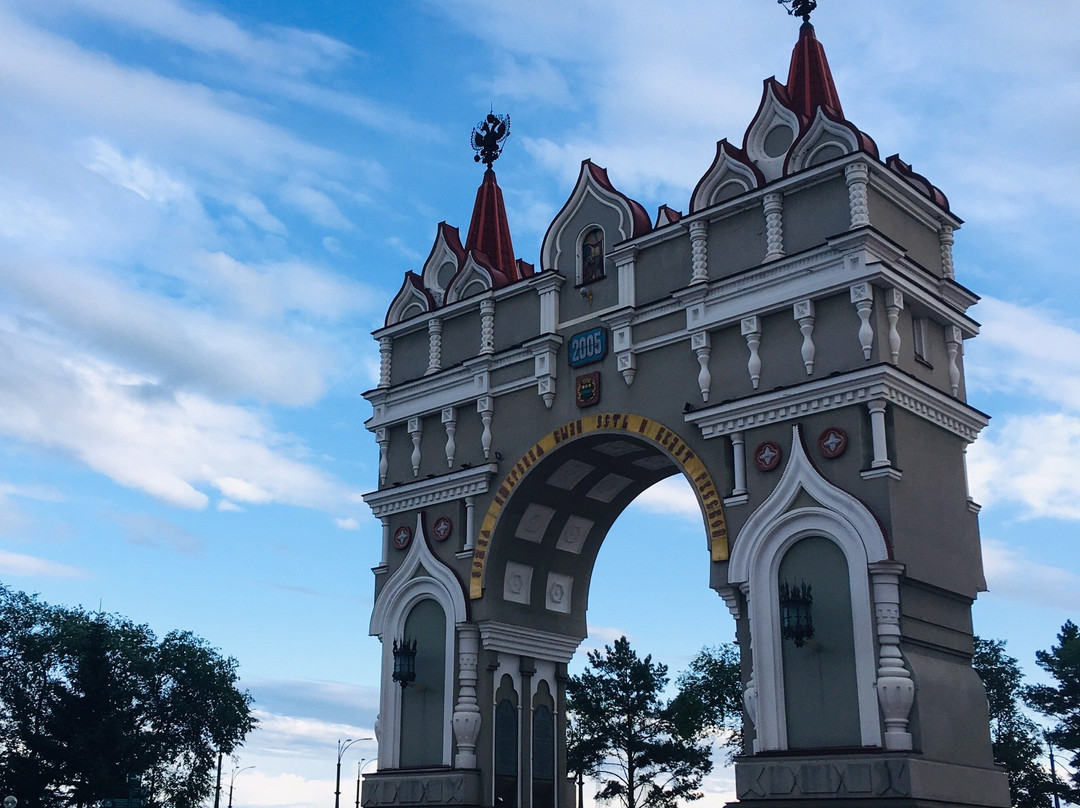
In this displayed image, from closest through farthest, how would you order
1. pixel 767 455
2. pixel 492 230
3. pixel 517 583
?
pixel 767 455
pixel 517 583
pixel 492 230

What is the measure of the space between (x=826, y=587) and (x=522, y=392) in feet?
26.7

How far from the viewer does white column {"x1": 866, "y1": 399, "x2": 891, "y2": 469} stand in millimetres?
18922

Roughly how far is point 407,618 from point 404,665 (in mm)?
1353

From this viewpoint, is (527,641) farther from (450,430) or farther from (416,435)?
(416,435)

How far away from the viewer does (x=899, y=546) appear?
18.6m

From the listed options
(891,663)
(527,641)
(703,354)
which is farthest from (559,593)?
(891,663)

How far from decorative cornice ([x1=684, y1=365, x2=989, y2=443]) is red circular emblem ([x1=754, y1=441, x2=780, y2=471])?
1.29ft

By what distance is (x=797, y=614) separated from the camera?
18.7m

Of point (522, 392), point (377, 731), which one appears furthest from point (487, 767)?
point (522, 392)

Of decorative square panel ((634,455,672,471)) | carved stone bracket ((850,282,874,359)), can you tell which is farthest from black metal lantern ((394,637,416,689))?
carved stone bracket ((850,282,874,359))

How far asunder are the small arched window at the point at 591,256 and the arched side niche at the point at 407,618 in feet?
20.0

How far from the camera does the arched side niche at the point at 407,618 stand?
24.4 metres

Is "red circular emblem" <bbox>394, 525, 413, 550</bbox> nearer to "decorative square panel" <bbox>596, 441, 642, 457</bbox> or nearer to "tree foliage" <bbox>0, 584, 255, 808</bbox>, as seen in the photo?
"decorative square panel" <bbox>596, 441, 642, 457</bbox>

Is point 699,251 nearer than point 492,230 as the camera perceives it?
Yes
